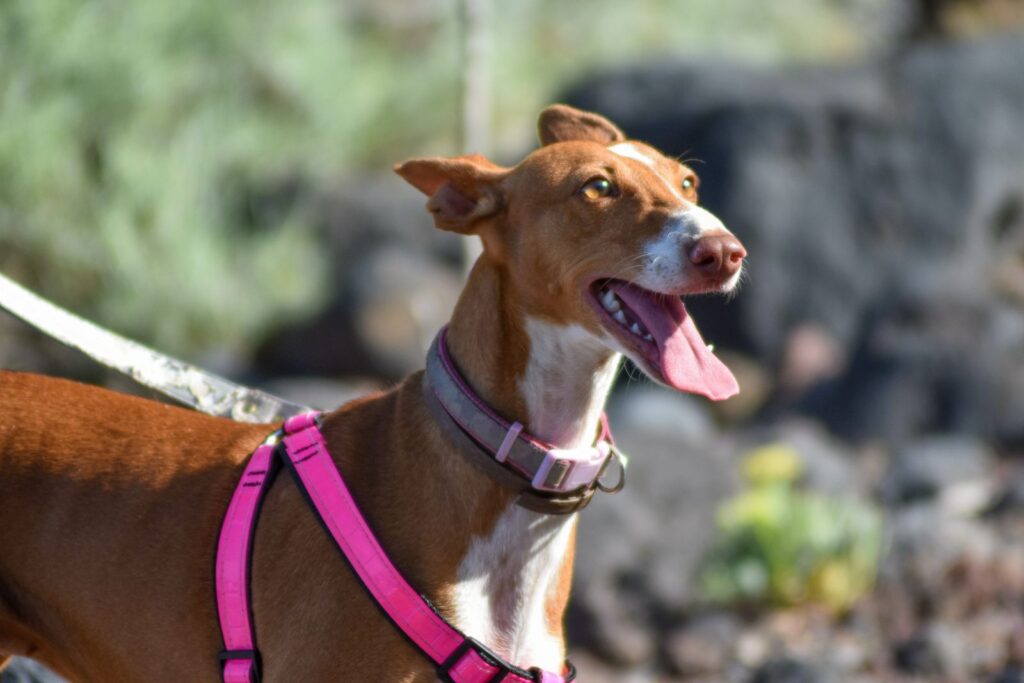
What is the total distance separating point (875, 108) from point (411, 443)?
7933mm

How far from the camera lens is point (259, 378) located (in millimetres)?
9445

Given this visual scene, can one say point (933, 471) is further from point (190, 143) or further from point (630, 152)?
point (190, 143)

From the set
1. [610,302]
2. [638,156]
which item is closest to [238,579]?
[610,302]

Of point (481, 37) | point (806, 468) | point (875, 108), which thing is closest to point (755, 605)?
point (806, 468)

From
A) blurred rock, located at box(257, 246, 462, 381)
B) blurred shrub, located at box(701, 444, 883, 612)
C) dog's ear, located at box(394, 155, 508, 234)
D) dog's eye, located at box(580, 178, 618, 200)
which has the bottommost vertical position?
blurred rock, located at box(257, 246, 462, 381)

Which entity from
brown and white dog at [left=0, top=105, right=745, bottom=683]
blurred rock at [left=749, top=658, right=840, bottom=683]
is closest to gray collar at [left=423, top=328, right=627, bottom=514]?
brown and white dog at [left=0, top=105, right=745, bottom=683]

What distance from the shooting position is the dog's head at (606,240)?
2.92m

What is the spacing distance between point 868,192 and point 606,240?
7.42m

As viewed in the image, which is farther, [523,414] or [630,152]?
[630,152]

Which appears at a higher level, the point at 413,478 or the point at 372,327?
the point at 413,478

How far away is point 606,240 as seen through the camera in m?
3.09

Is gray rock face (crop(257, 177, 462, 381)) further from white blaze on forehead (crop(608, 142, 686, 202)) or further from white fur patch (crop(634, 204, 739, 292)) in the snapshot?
white fur patch (crop(634, 204, 739, 292))

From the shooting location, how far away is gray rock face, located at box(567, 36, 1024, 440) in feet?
31.4

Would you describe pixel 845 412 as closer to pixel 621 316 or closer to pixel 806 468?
pixel 806 468
